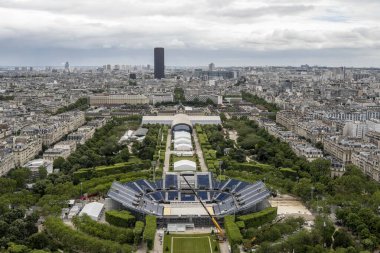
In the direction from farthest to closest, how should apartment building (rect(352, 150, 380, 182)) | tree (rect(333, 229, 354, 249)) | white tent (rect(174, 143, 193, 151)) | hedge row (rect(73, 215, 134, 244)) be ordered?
1. white tent (rect(174, 143, 193, 151))
2. apartment building (rect(352, 150, 380, 182))
3. hedge row (rect(73, 215, 134, 244))
4. tree (rect(333, 229, 354, 249))

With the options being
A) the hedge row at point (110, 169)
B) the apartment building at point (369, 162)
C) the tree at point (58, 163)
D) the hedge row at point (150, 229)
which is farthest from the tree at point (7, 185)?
the apartment building at point (369, 162)

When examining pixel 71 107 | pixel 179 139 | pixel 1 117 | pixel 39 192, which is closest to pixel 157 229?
pixel 39 192

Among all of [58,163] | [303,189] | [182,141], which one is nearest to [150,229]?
[303,189]

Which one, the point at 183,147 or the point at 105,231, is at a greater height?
the point at 183,147

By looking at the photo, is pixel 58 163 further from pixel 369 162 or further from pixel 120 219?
pixel 369 162

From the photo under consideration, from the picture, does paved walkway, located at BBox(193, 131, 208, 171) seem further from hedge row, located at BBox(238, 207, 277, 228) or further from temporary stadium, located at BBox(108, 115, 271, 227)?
hedge row, located at BBox(238, 207, 277, 228)

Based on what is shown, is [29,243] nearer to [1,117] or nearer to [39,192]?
[39,192]

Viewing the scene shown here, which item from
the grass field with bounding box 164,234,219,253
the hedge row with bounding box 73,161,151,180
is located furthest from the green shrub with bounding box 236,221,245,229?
the hedge row with bounding box 73,161,151,180
